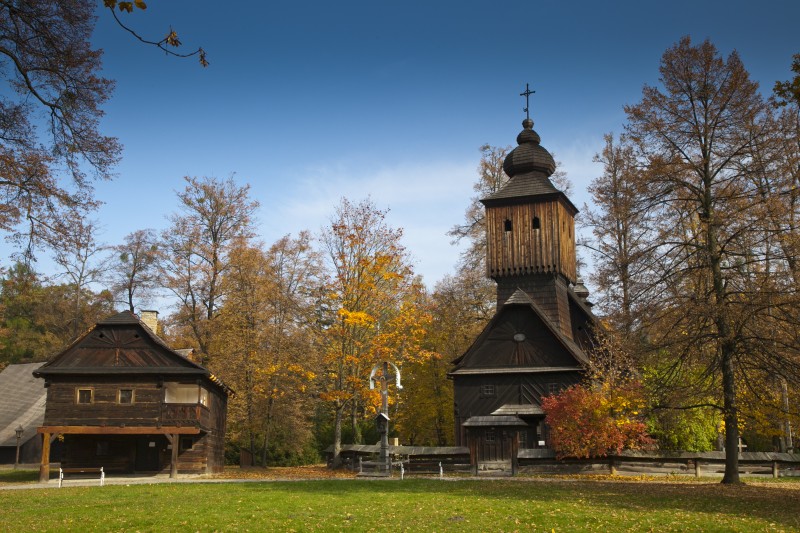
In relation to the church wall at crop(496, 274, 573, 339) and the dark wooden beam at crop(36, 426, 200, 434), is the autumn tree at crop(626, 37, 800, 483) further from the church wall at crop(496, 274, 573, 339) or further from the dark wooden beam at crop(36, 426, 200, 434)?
the dark wooden beam at crop(36, 426, 200, 434)

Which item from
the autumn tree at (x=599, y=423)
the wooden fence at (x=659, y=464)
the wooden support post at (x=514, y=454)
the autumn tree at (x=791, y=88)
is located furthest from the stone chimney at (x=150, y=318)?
the autumn tree at (x=791, y=88)

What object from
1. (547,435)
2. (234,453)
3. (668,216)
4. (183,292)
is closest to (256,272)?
(183,292)

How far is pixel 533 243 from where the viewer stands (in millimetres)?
41719

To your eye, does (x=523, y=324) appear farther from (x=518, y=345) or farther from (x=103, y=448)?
(x=103, y=448)

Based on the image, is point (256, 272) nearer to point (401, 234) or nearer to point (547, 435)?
point (401, 234)

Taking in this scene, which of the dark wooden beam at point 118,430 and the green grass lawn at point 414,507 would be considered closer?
the green grass lawn at point 414,507

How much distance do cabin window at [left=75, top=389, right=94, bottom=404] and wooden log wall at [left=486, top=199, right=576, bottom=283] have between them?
21.9 m

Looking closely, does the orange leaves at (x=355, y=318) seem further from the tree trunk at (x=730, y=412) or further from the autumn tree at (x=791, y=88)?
the autumn tree at (x=791, y=88)

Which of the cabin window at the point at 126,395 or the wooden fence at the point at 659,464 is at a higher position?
the cabin window at the point at 126,395

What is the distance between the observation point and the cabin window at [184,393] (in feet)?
120

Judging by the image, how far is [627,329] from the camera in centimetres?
2512

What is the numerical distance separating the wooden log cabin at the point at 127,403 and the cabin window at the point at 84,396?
0.05 m

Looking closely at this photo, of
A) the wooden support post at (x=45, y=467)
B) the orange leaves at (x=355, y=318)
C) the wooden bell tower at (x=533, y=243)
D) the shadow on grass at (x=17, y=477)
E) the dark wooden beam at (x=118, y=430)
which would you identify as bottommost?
the shadow on grass at (x=17, y=477)

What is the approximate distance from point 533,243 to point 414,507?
84.6 feet
